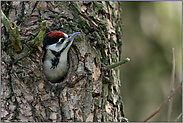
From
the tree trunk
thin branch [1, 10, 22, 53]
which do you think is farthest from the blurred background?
A: thin branch [1, 10, 22, 53]

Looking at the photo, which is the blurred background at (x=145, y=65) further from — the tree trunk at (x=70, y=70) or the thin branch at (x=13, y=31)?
the thin branch at (x=13, y=31)

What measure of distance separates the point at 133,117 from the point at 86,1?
4931mm

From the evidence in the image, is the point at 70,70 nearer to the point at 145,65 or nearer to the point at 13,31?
the point at 13,31

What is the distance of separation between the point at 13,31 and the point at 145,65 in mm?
5466

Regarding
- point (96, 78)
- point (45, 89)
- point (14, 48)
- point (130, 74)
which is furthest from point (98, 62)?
point (130, 74)

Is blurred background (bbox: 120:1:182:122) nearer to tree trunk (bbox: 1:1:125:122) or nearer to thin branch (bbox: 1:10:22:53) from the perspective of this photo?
tree trunk (bbox: 1:1:125:122)

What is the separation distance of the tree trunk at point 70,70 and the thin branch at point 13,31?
0.35 feet

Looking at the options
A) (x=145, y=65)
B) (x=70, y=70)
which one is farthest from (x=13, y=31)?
(x=145, y=65)

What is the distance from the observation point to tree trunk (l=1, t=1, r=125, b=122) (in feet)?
9.34

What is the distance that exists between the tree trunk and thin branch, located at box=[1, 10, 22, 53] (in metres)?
0.11

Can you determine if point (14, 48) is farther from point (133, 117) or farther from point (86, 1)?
point (133, 117)

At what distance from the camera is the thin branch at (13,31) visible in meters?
2.58

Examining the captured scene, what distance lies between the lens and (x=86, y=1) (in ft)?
10.8

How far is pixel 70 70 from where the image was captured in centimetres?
321
